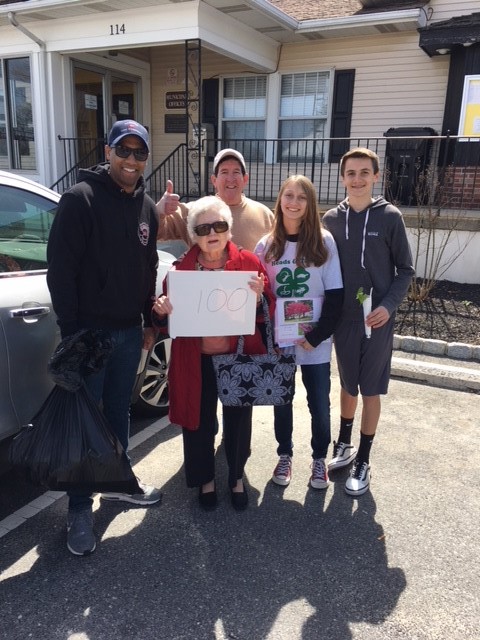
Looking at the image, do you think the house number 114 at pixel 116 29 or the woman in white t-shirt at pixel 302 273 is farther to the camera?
the house number 114 at pixel 116 29

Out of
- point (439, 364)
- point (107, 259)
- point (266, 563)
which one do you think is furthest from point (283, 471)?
point (439, 364)

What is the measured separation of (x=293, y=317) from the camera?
8.96ft

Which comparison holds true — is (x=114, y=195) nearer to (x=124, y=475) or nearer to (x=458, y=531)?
(x=124, y=475)

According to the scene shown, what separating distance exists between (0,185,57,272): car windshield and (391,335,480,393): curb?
3298 mm

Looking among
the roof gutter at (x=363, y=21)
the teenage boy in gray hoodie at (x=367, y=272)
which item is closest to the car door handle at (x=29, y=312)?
the teenage boy in gray hoodie at (x=367, y=272)

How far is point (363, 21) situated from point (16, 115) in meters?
6.71

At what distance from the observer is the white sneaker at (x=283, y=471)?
3.06 meters

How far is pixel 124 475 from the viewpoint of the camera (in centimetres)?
241

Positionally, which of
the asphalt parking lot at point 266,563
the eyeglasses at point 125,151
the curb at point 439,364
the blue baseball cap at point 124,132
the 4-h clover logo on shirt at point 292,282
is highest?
the blue baseball cap at point 124,132

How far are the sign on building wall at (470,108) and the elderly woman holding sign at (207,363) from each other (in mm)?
7080

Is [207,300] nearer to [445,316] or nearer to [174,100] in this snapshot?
[445,316]

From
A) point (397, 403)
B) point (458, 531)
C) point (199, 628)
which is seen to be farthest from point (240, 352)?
point (397, 403)

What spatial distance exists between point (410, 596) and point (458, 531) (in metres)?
0.59

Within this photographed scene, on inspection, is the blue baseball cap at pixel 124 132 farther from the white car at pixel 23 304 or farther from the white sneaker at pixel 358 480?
the white sneaker at pixel 358 480
